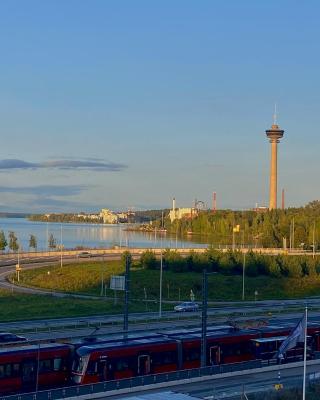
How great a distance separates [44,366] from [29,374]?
81 cm

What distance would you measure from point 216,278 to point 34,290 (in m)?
19.3

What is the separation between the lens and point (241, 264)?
83.2 metres

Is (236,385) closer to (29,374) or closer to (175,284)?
(29,374)

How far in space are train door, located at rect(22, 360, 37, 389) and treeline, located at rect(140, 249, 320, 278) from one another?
5203 centimetres

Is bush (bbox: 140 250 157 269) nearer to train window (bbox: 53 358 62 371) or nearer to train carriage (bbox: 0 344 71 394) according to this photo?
train carriage (bbox: 0 344 71 394)

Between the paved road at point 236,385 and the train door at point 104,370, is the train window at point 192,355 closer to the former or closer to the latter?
the paved road at point 236,385

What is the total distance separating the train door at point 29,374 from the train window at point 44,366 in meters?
0.27

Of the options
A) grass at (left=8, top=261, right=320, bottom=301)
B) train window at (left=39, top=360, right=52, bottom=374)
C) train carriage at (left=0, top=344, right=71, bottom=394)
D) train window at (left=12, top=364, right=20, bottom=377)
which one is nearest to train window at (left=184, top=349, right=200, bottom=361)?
train carriage at (left=0, top=344, right=71, bottom=394)

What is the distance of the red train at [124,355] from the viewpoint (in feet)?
98.2

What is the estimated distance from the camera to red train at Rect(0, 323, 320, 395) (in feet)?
98.2

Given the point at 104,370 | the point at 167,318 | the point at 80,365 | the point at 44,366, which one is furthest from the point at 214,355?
the point at 167,318

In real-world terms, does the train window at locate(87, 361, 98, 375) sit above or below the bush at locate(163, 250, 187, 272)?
below

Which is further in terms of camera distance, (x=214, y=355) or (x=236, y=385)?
(x=214, y=355)

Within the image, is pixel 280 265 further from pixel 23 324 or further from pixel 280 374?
pixel 280 374
